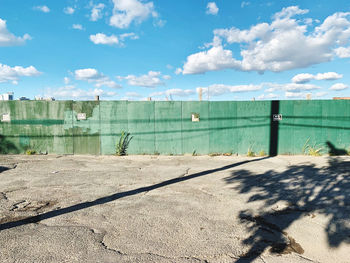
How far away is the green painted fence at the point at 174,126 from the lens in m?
9.77

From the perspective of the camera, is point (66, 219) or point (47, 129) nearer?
point (66, 219)

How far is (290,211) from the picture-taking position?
13.5 ft

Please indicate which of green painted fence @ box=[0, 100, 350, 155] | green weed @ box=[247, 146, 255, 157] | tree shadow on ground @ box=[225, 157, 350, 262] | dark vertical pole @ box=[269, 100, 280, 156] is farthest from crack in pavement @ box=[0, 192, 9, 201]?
dark vertical pole @ box=[269, 100, 280, 156]

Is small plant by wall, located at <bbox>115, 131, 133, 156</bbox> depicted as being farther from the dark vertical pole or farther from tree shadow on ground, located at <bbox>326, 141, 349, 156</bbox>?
tree shadow on ground, located at <bbox>326, 141, 349, 156</bbox>

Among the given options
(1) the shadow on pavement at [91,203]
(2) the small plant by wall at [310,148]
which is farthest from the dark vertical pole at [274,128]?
(1) the shadow on pavement at [91,203]

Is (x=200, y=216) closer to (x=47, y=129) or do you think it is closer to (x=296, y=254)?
(x=296, y=254)

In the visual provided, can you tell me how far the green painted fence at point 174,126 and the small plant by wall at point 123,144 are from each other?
172mm

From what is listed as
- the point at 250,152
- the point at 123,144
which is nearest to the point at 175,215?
the point at 123,144

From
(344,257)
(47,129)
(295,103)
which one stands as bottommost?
(344,257)

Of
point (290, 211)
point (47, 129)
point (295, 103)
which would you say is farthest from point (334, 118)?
point (47, 129)

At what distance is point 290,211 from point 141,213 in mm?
2580

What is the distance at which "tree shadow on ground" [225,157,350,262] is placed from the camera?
3.14 metres

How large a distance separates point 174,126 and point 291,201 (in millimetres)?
5920

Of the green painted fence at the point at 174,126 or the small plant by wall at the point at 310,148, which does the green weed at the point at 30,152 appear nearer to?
the green painted fence at the point at 174,126
